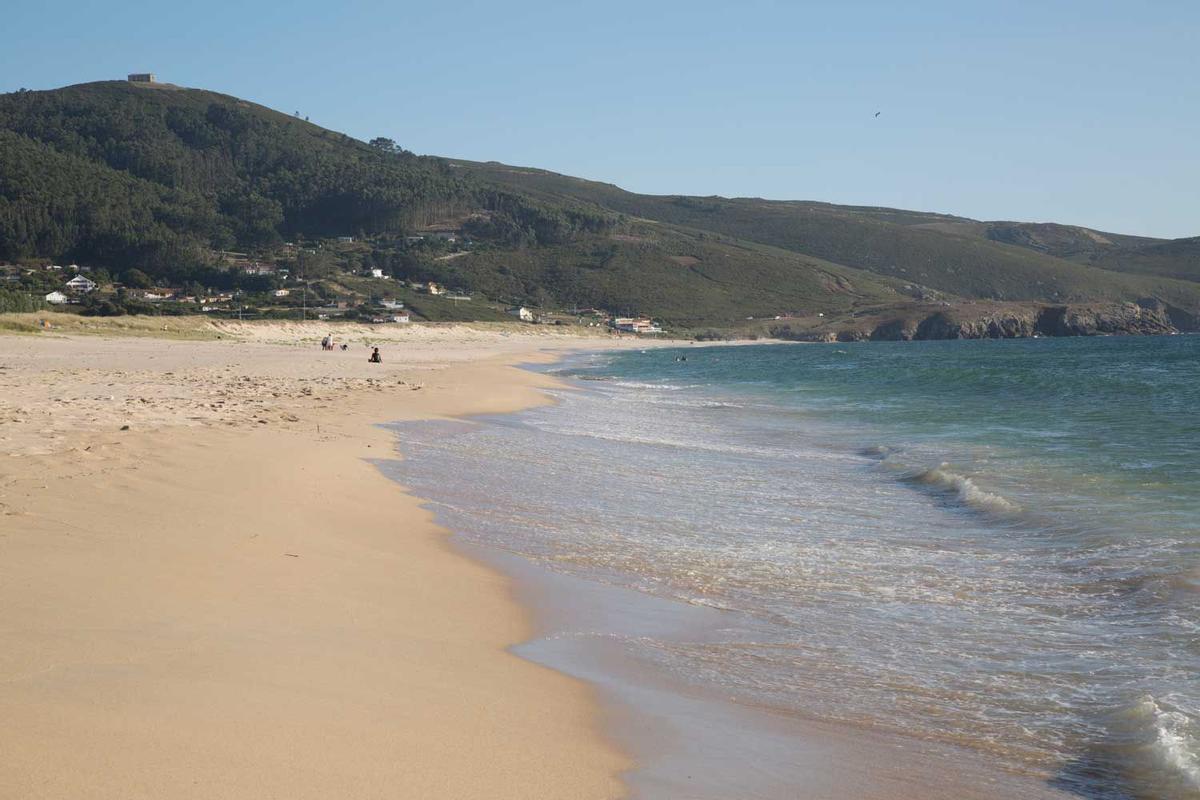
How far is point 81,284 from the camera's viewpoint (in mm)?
77562

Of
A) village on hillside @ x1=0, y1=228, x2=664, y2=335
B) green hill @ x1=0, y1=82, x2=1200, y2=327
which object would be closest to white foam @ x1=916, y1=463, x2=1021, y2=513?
village on hillside @ x1=0, y1=228, x2=664, y2=335

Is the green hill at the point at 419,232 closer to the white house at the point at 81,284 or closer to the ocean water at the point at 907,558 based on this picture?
the white house at the point at 81,284

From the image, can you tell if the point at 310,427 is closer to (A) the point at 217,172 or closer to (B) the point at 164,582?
(B) the point at 164,582

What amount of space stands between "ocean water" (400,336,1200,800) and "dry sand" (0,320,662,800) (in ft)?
3.34

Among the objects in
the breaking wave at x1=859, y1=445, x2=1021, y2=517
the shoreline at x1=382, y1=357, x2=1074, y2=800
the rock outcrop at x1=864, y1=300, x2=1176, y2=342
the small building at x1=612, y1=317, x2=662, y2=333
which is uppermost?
the rock outcrop at x1=864, y1=300, x2=1176, y2=342

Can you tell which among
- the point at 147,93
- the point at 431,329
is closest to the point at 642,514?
the point at 431,329

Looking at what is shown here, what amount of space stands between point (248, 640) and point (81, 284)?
272 feet

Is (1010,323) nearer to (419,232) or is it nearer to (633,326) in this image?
(633,326)

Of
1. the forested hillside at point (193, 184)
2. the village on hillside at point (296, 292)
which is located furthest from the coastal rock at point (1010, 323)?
the forested hillside at point (193, 184)

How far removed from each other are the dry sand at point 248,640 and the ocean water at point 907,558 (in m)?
1.02

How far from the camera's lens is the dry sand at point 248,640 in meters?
3.34

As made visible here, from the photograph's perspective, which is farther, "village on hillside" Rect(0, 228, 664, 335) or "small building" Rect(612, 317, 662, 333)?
"small building" Rect(612, 317, 662, 333)

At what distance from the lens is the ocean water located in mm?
4703

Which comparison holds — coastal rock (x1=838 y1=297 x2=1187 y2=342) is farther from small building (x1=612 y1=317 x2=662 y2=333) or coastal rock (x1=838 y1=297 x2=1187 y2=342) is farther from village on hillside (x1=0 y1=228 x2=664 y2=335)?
village on hillside (x1=0 y1=228 x2=664 y2=335)
